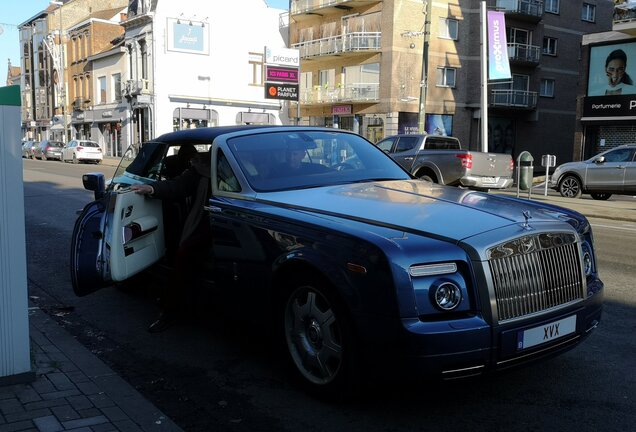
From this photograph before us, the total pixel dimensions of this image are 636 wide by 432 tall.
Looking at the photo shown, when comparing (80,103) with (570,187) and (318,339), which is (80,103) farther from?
(318,339)

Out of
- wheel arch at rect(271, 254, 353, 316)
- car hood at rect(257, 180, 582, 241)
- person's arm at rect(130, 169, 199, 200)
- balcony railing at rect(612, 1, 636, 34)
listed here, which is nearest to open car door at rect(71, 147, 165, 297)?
person's arm at rect(130, 169, 199, 200)

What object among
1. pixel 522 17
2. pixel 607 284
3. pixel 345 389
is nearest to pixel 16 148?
pixel 345 389

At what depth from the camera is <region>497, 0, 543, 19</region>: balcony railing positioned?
136ft

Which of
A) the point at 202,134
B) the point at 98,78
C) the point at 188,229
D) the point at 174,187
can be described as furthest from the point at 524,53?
the point at 188,229

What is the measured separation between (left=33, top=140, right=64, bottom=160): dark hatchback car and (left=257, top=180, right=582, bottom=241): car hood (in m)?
43.1

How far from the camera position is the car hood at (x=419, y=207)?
3.38m

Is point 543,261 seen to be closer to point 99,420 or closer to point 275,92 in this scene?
point 99,420

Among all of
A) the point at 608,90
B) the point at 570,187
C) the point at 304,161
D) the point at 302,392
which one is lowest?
the point at 302,392

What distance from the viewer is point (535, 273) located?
333 cm

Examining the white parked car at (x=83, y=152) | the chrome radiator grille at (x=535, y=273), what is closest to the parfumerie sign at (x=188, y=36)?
the white parked car at (x=83, y=152)

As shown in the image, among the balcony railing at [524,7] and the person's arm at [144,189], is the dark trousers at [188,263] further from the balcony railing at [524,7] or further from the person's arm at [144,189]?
the balcony railing at [524,7]

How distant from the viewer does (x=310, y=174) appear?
4574 millimetres

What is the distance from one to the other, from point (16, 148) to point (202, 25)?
1799 inches

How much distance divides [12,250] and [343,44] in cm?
3959
